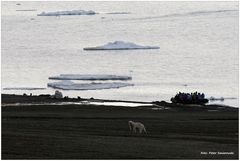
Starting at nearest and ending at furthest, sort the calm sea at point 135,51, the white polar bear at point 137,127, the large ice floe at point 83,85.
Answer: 1. the white polar bear at point 137,127
2. the large ice floe at point 83,85
3. the calm sea at point 135,51

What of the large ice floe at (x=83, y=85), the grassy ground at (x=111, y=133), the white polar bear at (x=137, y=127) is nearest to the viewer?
the grassy ground at (x=111, y=133)

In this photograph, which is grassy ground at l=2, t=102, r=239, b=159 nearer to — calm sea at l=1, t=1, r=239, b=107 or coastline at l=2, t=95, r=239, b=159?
coastline at l=2, t=95, r=239, b=159

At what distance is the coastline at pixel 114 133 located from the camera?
20312 millimetres

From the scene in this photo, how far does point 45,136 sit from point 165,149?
3.44 m

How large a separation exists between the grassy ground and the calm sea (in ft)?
32.5

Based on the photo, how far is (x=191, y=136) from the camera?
2519cm

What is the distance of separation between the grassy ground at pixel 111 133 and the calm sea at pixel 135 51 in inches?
390

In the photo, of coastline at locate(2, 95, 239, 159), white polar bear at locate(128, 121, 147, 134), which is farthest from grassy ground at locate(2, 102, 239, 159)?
white polar bear at locate(128, 121, 147, 134)

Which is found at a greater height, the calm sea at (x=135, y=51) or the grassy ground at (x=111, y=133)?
the calm sea at (x=135, y=51)

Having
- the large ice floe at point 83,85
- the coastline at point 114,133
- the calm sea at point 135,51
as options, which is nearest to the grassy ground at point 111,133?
the coastline at point 114,133

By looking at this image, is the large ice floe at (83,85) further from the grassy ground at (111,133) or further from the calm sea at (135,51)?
the grassy ground at (111,133)

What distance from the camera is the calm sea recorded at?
5428 centimetres

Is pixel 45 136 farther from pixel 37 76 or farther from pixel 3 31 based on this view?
pixel 3 31

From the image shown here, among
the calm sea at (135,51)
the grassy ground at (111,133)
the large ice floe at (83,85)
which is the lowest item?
the grassy ground at (111,133)
